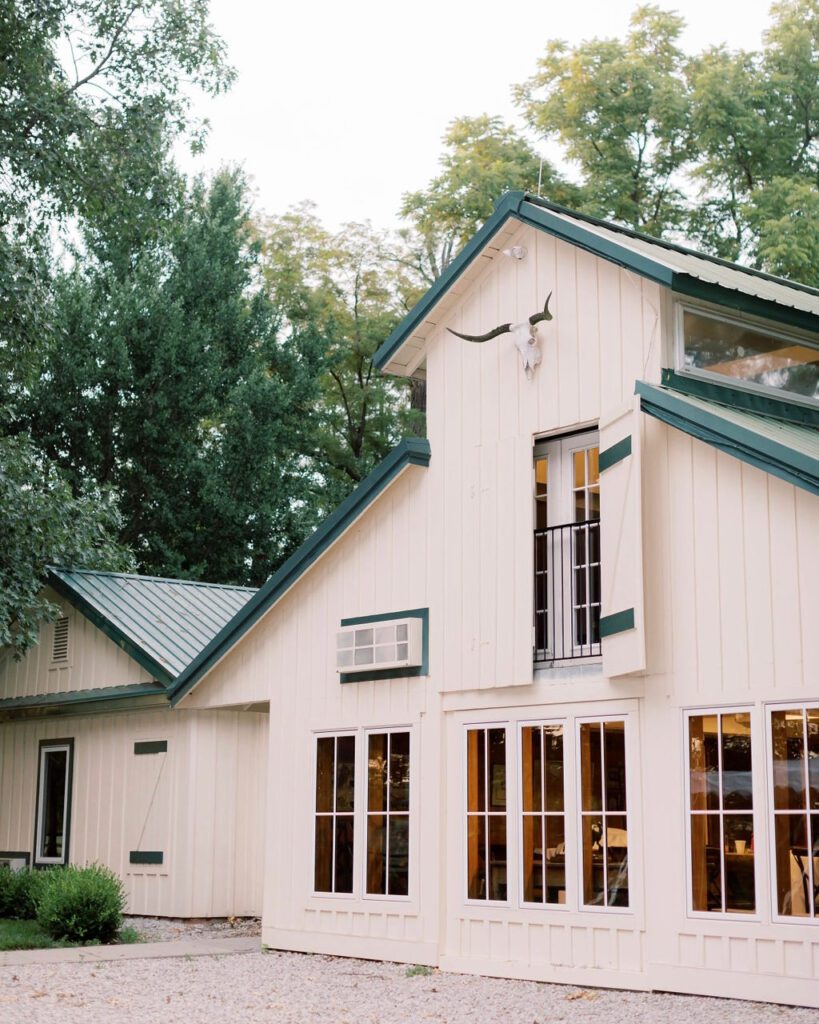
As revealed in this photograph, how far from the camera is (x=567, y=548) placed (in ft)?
35.3

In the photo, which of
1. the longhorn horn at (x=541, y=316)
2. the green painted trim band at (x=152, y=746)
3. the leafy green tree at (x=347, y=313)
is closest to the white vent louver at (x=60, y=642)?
the green painted trim band at (x=152, y=746)

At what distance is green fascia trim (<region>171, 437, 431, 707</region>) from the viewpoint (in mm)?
11969

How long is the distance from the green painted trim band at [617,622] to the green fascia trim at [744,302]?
8.37 ft

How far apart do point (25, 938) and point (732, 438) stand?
8087mm

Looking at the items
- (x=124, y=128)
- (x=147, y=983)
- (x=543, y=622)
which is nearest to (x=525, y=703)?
(x=543, y=622)

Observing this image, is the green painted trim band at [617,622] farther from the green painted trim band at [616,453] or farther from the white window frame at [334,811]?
the white window frame at [334,811]

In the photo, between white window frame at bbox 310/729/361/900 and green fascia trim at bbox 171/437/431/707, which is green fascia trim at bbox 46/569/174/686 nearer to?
green fascia trim at bbox 171/437/431/707

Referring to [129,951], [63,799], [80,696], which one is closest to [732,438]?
[129,951]

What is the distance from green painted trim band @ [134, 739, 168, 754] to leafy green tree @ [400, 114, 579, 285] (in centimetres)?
1527

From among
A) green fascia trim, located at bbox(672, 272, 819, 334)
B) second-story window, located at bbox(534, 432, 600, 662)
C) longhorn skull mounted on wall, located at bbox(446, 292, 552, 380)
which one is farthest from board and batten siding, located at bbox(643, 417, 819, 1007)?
longhorn skull mounted on wall, located at bbox(446, 292, 552, 380)

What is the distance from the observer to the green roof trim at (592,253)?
10.2 metres

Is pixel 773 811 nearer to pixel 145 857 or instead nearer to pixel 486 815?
pixel 486 815

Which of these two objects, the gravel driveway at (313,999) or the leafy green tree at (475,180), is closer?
the gravel driveway at (313,999)

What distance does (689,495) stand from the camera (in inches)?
386
